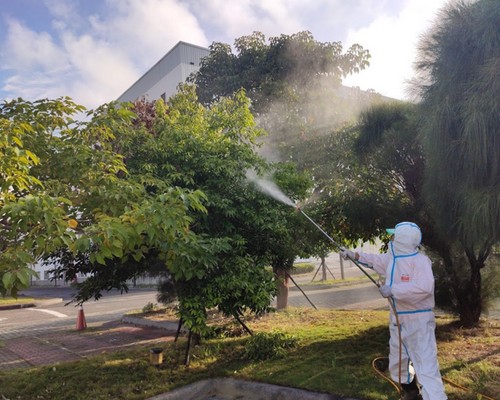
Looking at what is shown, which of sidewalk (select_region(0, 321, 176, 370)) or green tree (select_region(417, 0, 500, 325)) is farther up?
green tree (select_region(417, 0, 500, 325))

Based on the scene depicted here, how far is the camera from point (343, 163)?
9086mm

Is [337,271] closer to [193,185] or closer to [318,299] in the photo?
[318,299]

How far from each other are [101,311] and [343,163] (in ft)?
39.9

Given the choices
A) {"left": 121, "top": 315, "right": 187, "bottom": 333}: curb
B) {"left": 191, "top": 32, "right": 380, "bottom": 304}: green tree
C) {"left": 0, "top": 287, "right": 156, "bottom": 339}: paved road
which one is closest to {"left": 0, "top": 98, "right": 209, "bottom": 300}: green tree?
{"left": 121, "top": 315, "right": 187, "bottom": 333}: curb

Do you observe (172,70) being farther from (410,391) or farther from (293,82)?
(410,391)

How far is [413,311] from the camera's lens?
13.7 feet

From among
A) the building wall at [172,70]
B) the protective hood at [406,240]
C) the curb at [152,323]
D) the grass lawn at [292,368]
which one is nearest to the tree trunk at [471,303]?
the grass lawn at [292,368]

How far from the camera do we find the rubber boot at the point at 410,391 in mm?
4281

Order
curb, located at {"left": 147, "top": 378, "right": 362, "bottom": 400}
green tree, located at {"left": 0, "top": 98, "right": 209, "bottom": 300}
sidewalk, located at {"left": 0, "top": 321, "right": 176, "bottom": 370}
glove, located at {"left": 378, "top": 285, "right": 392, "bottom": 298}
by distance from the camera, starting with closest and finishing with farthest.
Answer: green tree, located at {"left": 0, "top": 98, "right": 209, "bottom": 300}, glove, located at {"left": 378, "top": 285, "right": 392, "bottom": 298}, curb, located at {"left": 147, "top": 378, "right": 362, "bottom": 400}, sidewalk, located at {"left": 0, "top": 321, "right": 176, "bottom": 370}

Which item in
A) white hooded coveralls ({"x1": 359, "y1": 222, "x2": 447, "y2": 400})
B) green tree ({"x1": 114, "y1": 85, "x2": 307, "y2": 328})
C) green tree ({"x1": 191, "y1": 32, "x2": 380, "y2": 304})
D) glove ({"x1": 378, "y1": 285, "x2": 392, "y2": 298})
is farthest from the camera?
green tree ({"x1": 191, "y1": 32, "x2": 380, "y2": 304})

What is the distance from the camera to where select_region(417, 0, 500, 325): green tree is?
14.0ft

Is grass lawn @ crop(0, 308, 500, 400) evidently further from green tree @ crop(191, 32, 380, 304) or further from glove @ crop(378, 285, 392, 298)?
green tree @ crop(191, 32, 380, 304)

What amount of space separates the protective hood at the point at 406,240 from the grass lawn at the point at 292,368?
59.9 inches

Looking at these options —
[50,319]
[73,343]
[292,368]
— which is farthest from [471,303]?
[50,319]
